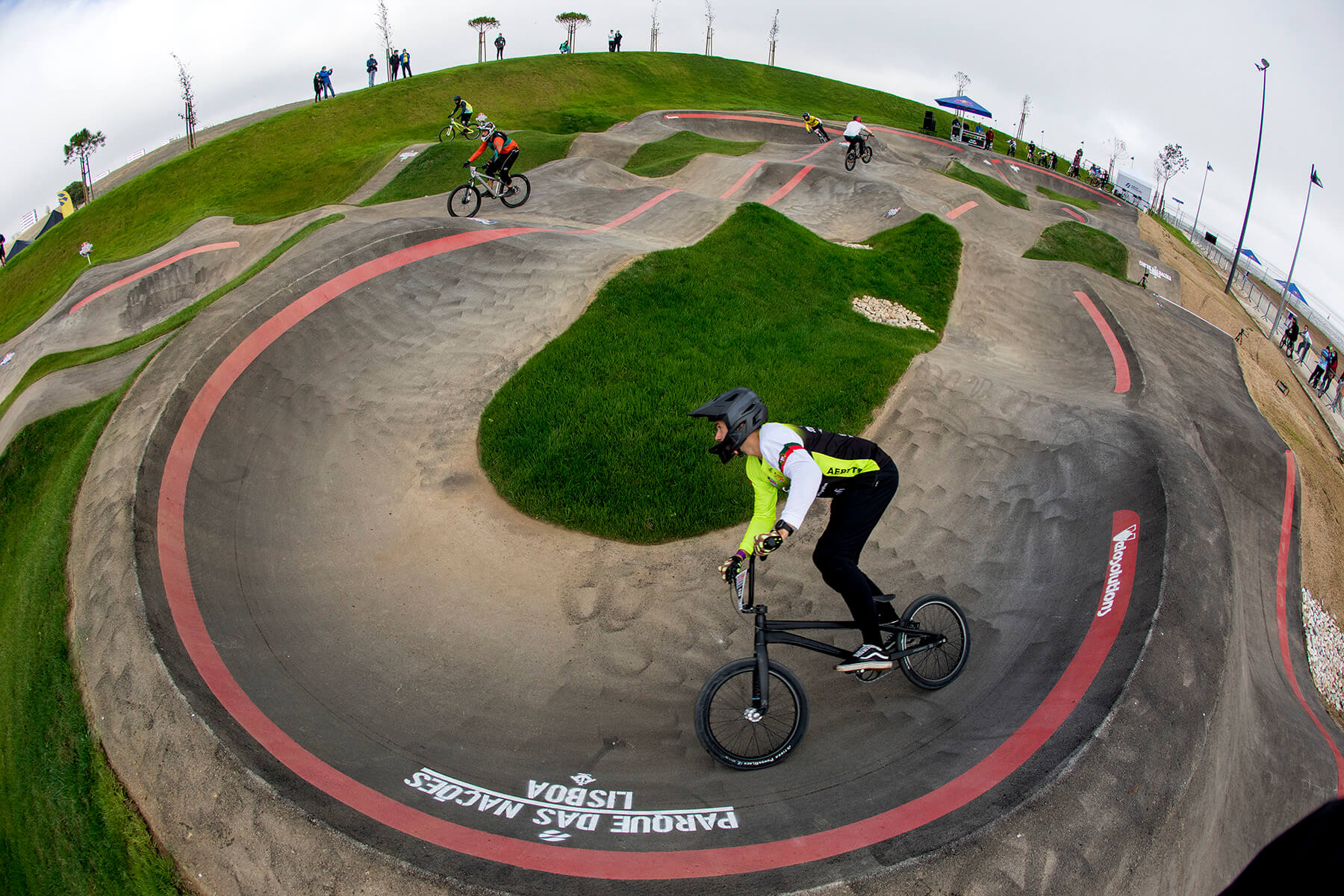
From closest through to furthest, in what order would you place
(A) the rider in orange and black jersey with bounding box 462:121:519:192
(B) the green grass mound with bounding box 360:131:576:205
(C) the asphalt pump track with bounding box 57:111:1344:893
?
1. (C) the asphalt pump track with bounding box 57:111:1344:893
2. (A) the rider in orange and black jersey with bounding box 462:121:519:192
3. (B) the green grass mound with bounding box 360:131:576:205

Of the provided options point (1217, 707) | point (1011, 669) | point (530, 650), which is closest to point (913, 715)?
point (1011, 669)

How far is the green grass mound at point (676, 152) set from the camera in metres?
30.7

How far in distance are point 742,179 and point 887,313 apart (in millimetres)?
13192

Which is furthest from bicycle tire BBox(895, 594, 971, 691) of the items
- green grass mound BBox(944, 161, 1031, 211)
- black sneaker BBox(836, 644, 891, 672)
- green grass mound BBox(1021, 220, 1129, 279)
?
green grass mound BBox(944, 161, 1031, 211)

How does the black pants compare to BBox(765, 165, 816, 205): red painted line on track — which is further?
BBox(765, 165, 816, 205): red painted line on track

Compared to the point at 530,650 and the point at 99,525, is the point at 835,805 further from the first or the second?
the point at 99,525

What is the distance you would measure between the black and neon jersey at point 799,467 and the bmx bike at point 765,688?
1.66ft

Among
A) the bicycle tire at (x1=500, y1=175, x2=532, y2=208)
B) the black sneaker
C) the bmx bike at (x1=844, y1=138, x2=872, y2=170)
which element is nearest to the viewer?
the black sneaker

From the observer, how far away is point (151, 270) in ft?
72.5

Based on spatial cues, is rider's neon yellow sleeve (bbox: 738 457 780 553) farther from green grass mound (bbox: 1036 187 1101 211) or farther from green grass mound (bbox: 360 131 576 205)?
green grass mound (bbox: 1036 187 1101 211)

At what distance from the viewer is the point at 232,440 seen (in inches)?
390

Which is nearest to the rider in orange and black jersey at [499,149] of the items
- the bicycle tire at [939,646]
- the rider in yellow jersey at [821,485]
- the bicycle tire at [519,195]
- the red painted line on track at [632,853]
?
the bicycle tire at [519,195]

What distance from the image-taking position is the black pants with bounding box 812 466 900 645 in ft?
18.9

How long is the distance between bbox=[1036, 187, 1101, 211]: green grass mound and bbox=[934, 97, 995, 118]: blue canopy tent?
28.5 feet
